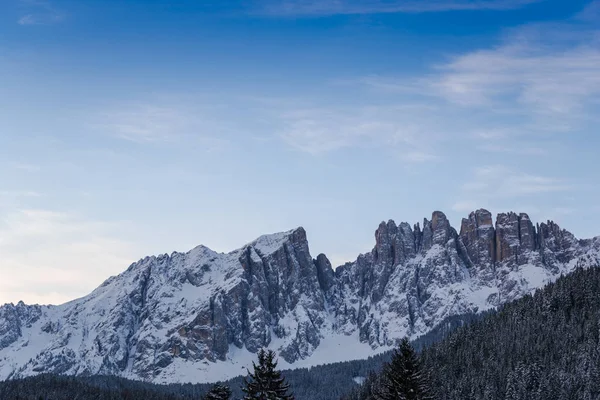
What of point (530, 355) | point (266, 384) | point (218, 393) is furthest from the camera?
point (530, 355)

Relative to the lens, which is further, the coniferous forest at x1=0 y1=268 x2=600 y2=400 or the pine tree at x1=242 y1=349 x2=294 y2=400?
the coniferous forest at x1=0 y1=268 x2=600 y2=400

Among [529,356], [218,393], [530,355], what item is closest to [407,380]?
[218,393]

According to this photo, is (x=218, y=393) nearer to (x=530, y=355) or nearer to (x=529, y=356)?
(x=529, y=356)

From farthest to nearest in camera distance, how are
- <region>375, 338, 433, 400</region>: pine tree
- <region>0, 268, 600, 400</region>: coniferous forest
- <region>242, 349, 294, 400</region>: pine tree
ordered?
<region>0, 268, 600, 400</region>: coniferous forest < <region>242, 349, 294, 400</region>: pine tree < <region>375, 338, 433, 400</region>: pine tree

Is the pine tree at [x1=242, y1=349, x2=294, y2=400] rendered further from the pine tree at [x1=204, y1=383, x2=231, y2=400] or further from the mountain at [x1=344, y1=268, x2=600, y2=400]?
the mountain at [x1=344, y1=268, x2=600, y2=400]

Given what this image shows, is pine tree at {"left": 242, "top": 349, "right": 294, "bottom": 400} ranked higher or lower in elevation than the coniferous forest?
lower

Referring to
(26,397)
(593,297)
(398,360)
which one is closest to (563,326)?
(593,297)

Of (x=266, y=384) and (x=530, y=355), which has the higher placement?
(x=530, y=355)

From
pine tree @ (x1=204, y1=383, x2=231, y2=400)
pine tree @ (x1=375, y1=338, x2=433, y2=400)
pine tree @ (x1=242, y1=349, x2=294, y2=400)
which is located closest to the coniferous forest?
pine tree @ (x1=204, y1=383, x2=231, y2=400)

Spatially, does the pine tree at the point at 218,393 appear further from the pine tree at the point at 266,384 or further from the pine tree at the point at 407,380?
the pine tree at the point at 407,380

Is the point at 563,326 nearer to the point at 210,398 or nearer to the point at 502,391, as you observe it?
the point at 502,391

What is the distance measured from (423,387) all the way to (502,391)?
11587 centimetres

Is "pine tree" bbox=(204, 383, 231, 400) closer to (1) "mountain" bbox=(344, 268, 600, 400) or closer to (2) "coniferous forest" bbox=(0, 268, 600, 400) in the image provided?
(2) "coniferous forest" bbox=(0, 268, 600, 400)

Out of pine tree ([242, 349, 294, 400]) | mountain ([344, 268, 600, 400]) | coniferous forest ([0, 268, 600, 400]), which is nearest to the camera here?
pine tree ([242, 349, 294, 400])
